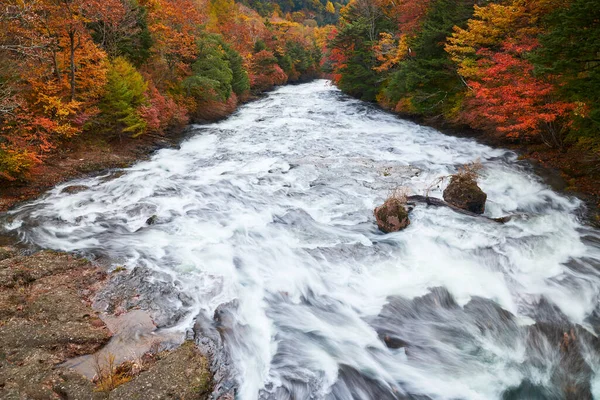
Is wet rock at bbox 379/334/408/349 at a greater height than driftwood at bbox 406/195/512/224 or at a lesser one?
lesser

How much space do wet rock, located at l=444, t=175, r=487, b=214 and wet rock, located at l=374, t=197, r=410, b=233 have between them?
1.86m

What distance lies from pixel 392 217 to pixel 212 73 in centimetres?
1778

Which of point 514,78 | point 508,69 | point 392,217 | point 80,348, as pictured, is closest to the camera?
point 80,348

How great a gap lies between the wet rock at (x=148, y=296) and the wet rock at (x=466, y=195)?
27.1 ft

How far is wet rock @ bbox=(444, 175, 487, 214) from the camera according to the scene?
408 inches

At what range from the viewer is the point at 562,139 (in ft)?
43.6

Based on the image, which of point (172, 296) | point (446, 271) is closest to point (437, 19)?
point (446, 271)

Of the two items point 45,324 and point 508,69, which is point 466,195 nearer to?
point 508,69

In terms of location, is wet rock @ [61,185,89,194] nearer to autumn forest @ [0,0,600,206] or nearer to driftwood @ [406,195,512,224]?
autumn forest @ [0,0,600,206]

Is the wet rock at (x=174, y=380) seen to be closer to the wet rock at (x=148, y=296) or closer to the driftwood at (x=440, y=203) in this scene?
the wet rock at (x=148, y=296)

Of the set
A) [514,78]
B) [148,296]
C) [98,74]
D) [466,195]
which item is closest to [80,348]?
[148,296]

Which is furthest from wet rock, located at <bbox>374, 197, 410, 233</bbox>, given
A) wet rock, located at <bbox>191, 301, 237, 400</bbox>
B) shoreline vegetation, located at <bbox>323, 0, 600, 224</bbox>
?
shoreline vegetation, located at <bbox>323, 0, 600, 224</bbox>

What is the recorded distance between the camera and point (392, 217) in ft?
32.0

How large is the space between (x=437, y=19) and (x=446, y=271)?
57.8ft
